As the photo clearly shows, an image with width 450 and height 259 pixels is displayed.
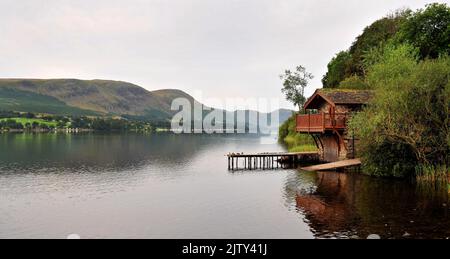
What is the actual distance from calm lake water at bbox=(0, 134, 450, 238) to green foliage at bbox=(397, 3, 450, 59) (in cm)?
2774

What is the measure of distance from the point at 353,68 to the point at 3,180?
237ft

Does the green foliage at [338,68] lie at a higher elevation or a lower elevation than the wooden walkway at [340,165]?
higher

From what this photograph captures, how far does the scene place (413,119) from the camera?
3894cm

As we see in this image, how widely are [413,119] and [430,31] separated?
29579mm

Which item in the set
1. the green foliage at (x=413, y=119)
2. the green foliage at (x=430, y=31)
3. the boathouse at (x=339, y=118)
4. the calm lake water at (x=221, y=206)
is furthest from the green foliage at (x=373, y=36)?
the calm lake water at (x=221, y=206)

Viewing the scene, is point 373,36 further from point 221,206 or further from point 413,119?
point 221,206

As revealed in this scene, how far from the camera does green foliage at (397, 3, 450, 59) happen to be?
5934 centimetres

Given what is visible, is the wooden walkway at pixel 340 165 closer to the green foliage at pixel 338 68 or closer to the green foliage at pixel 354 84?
the green foliage at pixel 354 84

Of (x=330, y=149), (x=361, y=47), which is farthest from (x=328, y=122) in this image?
(x=361, y=47)

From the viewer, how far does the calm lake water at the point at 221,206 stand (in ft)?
80.5

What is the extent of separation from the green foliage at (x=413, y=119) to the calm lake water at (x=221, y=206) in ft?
11.7
